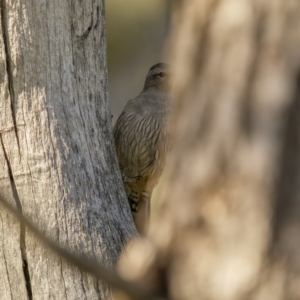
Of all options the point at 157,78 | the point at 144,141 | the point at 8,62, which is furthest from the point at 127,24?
the point at 8,62

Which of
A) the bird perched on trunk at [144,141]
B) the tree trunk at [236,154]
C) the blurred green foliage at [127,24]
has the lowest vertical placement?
the tree trunk at [236,154]

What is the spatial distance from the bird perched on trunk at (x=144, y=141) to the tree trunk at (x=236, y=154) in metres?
3.38

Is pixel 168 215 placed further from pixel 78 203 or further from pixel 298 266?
pixel 78 203

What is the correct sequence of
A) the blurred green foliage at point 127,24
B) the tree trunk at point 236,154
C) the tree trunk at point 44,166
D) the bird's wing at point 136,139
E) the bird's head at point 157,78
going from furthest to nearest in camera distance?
1. the blurred green foliage at point 127,24
2. the bird's head at point 157,78
3. the bird's wing at point 136,139
4. the tree trunk at point 44,166
5. the tree trunk at point 236,154

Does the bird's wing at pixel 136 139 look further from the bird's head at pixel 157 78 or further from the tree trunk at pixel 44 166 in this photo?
the tree trunk at pixel 44 166

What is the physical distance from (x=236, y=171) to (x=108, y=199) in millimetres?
1567

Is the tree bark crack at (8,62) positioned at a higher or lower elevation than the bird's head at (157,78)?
lower

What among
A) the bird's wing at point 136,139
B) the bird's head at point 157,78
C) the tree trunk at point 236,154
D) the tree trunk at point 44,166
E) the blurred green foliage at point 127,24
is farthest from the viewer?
the blurred green foliage at point 127,24

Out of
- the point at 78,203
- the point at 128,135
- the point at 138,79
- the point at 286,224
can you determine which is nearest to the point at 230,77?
the point at 286,224

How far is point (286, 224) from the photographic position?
0.92 metres

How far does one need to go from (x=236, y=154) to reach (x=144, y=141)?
3580mm

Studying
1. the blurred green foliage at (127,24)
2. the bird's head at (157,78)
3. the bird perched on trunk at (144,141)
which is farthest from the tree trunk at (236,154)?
the blurred green foliage at (127,24)

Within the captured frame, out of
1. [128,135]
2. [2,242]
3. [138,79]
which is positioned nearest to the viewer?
[2,242]

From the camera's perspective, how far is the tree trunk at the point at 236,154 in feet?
2.96
